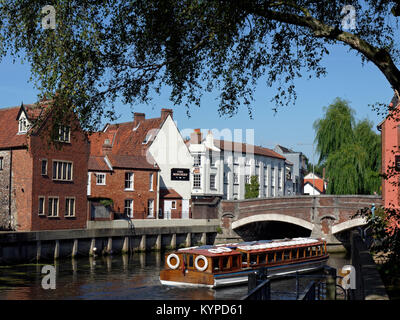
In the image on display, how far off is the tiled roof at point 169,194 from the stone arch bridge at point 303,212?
15.7 ft

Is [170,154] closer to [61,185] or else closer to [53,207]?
[61,185]

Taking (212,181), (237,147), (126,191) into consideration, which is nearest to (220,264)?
(126,191)

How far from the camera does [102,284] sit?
3112cm

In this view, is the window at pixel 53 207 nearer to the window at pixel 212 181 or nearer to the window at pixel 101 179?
the window at pixel 101 179

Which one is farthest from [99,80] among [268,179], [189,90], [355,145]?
[268,179]

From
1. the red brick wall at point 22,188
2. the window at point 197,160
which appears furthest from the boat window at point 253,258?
the window at point 197,160

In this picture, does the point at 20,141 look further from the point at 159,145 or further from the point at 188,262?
the point at 159,145

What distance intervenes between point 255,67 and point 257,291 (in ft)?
20.6

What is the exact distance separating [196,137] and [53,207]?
3057 cm

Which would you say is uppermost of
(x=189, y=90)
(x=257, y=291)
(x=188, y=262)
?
(x=189, y=90)

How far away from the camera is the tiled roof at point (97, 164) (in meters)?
50.0

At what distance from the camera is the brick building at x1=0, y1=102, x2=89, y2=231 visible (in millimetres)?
41125

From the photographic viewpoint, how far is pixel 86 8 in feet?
36.9

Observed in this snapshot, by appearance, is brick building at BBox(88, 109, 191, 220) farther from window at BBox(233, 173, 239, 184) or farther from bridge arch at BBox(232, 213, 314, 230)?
window at BBox(233, 173, 239, 184)
